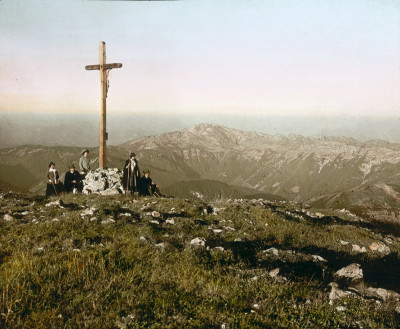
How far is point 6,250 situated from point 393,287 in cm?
913

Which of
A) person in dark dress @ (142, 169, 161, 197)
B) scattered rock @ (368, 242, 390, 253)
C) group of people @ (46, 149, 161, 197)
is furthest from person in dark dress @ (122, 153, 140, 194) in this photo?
scattered rock @ (368, 242, 390, 253)

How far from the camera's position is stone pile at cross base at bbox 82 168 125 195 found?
17.5 metres

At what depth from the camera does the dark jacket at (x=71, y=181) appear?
17594mm

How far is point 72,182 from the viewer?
58.1ft

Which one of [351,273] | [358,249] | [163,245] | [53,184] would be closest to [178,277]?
[163,245]

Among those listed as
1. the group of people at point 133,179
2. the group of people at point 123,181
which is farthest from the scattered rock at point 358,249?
the group of people at point 123,181

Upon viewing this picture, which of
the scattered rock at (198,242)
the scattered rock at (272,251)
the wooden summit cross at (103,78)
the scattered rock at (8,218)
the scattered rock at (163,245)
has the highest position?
the wooden summit cross at (103,78)

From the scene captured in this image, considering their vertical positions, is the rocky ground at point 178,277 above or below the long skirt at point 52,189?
above

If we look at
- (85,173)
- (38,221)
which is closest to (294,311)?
(38,221)

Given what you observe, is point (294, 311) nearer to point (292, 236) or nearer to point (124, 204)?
point (292, 236)

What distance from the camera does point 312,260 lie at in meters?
7.59

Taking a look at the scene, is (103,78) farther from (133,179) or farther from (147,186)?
(147,186)

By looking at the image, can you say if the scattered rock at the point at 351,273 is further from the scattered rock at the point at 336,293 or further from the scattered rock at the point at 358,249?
the scattered rock at the point at 358,249

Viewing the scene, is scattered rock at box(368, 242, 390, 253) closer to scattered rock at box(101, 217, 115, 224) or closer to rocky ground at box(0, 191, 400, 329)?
rocky ground at box(0, 191, 400, 329)
